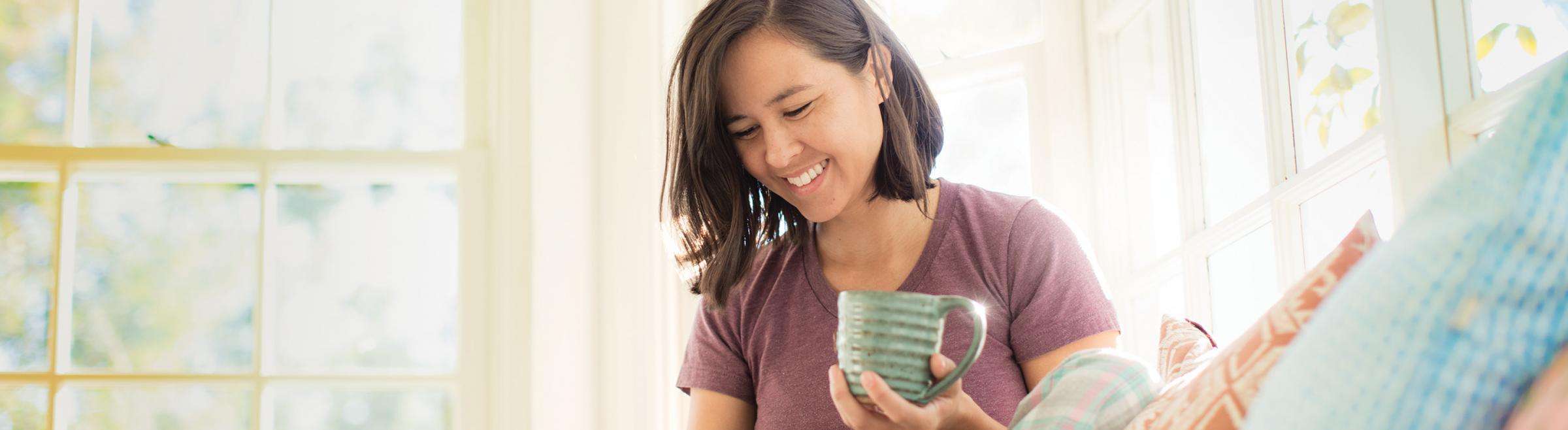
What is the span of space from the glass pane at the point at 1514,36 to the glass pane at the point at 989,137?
4.40 ft

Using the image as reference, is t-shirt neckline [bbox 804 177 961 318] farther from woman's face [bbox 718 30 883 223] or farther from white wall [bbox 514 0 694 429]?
white wall [bbox 514 0 694 429]

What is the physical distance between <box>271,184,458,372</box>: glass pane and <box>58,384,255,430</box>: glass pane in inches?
5.3

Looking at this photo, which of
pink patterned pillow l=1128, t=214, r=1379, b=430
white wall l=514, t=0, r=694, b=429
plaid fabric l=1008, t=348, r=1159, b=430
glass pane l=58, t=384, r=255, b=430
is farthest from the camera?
glass pane l=58, t=384, r=255, b=430

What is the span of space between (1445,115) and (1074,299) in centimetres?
51

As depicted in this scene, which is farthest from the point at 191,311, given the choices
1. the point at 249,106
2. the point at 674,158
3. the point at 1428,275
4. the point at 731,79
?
the point at 1428,275

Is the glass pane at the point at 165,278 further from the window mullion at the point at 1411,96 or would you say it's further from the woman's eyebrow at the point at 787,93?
the window mullion at the point at 1411,96

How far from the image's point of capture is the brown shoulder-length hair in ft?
4.99

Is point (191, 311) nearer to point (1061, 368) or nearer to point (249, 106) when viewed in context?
point (249, 106)

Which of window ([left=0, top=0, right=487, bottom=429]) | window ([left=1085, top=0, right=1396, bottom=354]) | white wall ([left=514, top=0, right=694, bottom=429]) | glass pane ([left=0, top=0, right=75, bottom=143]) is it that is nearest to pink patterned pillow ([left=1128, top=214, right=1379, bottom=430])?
window ([left=1085, top=0, right=1396, bottom=354])

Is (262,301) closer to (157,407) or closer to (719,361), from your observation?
(157,407)

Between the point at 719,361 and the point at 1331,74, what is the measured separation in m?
0.87

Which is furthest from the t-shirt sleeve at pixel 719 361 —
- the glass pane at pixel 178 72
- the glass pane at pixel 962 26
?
the glass pane at pixel 178 72

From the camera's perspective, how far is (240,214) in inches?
107

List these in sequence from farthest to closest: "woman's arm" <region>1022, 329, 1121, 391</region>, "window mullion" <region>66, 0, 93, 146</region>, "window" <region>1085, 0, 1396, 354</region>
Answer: "window mullion" <region>66, 0, 93, 146</region> < "woman's arm" <region>1022, 329, 1121, 391</region> < "window" <region>1085, 0, 1396, 354</region>
